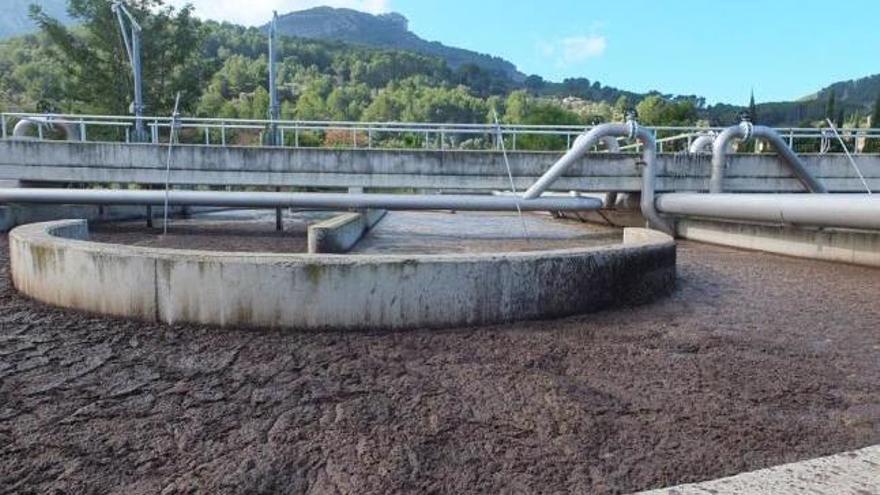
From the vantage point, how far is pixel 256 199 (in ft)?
43.5

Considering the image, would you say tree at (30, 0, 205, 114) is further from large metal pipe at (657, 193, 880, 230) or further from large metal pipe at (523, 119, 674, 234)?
large metal pipe at (657, 193, 880, 230)

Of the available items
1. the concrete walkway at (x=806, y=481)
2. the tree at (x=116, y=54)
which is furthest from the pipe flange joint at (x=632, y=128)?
the tree at (x=116, y=54)

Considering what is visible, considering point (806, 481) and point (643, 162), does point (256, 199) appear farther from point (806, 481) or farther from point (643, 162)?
point (806, 481)

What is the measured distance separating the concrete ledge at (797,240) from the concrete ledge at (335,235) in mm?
7495

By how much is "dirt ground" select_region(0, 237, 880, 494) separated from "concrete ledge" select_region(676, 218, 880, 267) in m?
4.21

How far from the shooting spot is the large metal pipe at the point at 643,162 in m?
14.5

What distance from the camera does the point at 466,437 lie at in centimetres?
337

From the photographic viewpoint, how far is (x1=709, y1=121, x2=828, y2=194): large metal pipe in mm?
15539

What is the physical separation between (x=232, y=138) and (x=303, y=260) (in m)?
28.5

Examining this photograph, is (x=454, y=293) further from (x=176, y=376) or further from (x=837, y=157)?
(x=837, y=157)

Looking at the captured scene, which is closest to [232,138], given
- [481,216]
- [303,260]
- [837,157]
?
[481,216]

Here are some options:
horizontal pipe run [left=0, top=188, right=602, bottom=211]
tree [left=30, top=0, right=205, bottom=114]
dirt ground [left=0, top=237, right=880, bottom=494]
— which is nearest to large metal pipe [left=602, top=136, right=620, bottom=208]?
horizontal pipe run [left=0, top=188, right=602, bottom=211]

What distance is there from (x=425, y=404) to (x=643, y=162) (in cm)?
1319

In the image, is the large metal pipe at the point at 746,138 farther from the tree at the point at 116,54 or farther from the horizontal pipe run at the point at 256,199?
the tree at the point at 116,54
